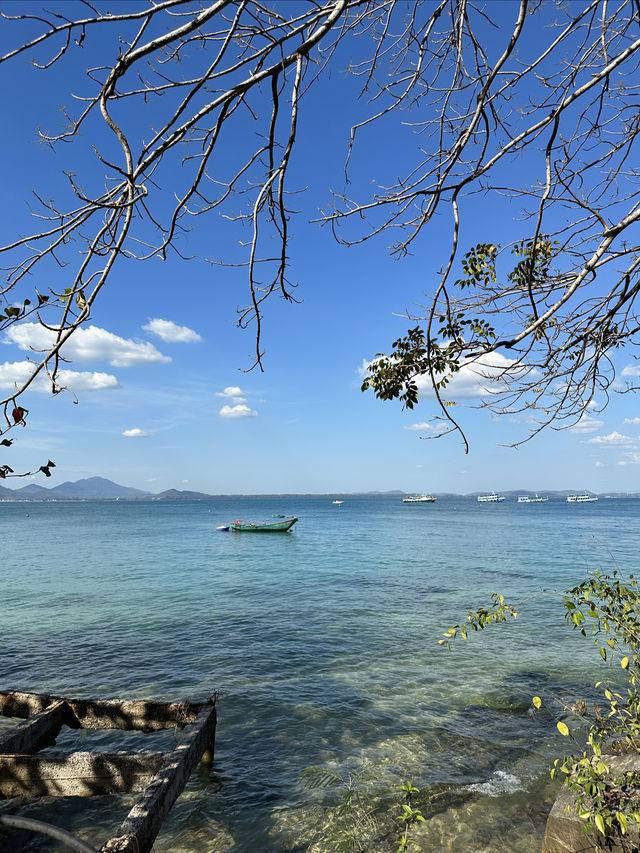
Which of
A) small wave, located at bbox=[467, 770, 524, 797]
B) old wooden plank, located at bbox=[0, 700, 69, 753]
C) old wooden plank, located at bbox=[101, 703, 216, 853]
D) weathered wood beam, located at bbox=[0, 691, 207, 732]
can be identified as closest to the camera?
old wooden plank, located at bbox=[101, 703, 216, 853]

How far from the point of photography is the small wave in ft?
20.4

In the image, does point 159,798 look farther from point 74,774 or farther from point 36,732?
point 36,732

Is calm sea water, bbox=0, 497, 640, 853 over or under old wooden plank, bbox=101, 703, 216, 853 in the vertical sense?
under

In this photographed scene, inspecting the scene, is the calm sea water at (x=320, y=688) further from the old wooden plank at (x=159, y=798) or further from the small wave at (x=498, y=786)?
the old wooden plank at (x=159, y=798)

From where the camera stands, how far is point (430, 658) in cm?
1184

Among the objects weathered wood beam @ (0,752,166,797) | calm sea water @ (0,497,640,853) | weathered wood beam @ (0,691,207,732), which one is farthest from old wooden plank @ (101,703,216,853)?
calm sea water @ (0,497,640,853)

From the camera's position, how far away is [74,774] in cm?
486

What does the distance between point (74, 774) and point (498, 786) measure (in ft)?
16.5

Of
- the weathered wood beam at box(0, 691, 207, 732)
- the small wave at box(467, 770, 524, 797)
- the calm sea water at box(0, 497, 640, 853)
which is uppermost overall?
the weathered wood beam at box(0, 691, 207, 732)

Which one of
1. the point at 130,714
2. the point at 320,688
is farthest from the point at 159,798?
the point at 320,688

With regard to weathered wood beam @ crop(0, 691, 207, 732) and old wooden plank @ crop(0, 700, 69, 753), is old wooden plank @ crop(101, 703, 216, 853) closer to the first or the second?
weathered wood beam @ crop(0, 691, 207, 732)

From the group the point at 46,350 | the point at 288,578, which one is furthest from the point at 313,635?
the point at 46,350

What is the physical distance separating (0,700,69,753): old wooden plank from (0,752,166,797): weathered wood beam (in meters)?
0.72

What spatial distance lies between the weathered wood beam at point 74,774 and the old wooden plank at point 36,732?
72cm
